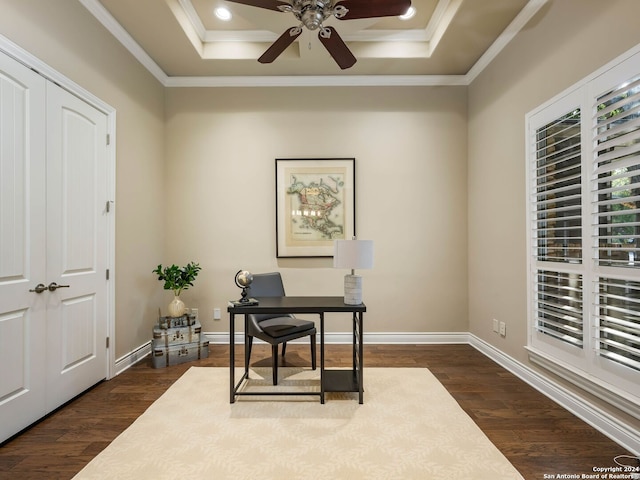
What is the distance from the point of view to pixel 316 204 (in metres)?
4.11

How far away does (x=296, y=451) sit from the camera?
199 cm

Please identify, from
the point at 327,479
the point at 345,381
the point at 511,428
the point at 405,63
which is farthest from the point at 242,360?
the point at 405,63

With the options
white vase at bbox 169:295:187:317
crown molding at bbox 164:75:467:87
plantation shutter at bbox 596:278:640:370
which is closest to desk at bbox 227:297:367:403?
white vase at bbox 169:295:187:317

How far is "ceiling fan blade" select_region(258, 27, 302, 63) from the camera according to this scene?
8.22 feet

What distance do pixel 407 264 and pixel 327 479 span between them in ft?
9.14

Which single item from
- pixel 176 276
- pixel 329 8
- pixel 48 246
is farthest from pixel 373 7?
pixel 176 276

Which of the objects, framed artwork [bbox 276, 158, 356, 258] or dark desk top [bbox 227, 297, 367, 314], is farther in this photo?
framed artwork [bbox 276, 158, 356, 258]

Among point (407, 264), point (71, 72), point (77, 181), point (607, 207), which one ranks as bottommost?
point (407, 264)

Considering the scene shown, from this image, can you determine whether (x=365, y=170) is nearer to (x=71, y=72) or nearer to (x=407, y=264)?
→ (x=407, y=264)

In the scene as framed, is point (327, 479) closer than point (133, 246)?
Yes

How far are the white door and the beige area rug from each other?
0.72m

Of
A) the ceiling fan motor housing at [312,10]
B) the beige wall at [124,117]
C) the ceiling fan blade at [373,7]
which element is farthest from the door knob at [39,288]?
the ceiling fan blade at [373,7]

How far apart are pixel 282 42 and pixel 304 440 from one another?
2856 millimetres

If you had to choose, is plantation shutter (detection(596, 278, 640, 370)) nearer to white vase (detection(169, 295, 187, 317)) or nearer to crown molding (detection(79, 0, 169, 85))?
white vase (detection(169, 295, 187, 317))
